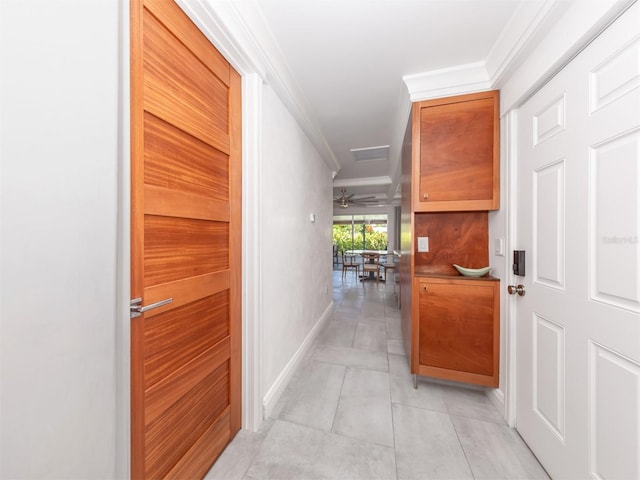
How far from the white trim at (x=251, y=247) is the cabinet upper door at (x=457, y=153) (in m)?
1.27

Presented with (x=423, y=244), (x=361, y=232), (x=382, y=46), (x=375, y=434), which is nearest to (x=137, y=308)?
(x=375, y=434)

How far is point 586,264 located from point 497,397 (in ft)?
4.13

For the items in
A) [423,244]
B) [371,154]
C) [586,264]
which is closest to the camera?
[586,264]

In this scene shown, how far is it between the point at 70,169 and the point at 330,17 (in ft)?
4.94

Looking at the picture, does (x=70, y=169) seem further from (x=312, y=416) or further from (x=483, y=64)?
(x=483, y=64)

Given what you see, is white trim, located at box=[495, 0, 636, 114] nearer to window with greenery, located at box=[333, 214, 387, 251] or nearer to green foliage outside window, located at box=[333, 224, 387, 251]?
window with greenery, located at box=[333, 214, 387, 251]

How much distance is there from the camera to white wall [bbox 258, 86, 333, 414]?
68.2 inches

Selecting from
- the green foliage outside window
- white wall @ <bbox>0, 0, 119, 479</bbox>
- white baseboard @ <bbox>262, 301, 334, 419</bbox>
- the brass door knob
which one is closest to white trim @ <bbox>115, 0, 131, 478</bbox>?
white wall @ <bbox>0, 0, 119, 479</bbox>

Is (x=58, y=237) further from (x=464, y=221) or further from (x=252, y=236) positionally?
(x=464, y=221)

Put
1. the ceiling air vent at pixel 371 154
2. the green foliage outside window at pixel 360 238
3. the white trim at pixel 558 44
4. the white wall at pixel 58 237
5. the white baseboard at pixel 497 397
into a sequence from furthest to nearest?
the green foliage outside window at pixel 360 238, the ceiling air vent at pixel 371 154, the white baseboard at pixel 497 397, the white trim at pixel 558 44, the white wall at pixel 58 237

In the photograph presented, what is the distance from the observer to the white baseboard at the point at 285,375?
5.55 feet

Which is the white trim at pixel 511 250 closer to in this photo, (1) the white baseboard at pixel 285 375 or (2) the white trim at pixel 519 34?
(2) the white trim at pixel 519 34

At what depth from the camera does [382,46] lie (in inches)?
63.1

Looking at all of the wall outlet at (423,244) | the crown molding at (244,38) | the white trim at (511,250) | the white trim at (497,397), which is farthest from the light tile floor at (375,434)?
the crown molding at (244,38)
